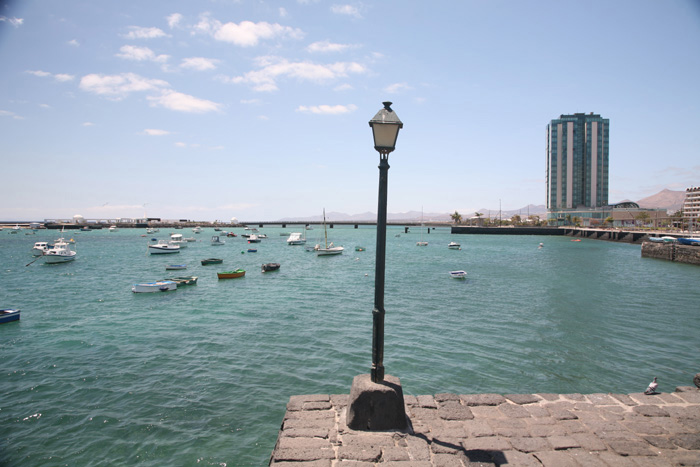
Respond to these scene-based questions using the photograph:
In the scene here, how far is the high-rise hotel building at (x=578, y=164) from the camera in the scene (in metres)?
165

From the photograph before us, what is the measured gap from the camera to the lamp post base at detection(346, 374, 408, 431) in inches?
244

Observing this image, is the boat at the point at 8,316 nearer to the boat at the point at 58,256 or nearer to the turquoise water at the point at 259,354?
the turquoise water at the point at 259,354

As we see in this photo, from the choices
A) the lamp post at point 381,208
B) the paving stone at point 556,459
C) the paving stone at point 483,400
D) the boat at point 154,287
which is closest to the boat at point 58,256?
the boat at point 154,287

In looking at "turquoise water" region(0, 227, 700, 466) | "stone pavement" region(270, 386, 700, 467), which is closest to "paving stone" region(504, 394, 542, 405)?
"stone pavement" region(270, 386, 700, 467)

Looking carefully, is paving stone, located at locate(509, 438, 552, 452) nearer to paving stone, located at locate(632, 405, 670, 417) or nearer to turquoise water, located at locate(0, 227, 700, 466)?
paving stone, located at locate(632, 405, 670, 417)

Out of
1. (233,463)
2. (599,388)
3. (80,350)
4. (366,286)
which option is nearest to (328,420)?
(233,463)

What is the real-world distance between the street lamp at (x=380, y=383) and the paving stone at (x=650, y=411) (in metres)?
4.26

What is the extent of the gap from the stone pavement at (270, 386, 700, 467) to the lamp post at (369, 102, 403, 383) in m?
1.12

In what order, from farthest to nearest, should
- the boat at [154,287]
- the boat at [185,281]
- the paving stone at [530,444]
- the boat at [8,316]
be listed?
the boat at [185,281]
the boat at [154,287]
the boat at [8,316]
the paving stone at [530,444]

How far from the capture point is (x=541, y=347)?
52.3 ft

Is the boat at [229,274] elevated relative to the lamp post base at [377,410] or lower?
lower

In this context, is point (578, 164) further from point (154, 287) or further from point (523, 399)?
point (523, 399)

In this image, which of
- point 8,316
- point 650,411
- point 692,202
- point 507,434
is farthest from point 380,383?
point 692,202

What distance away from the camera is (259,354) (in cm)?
1505
